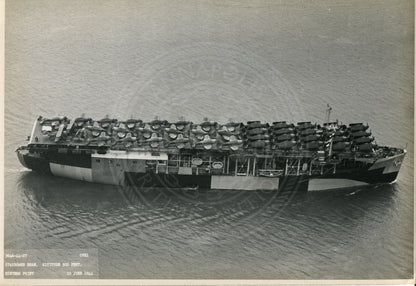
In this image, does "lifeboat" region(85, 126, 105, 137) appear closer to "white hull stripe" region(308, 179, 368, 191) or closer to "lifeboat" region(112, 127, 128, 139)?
"lifeboat" region(112, 127, 128, 139)

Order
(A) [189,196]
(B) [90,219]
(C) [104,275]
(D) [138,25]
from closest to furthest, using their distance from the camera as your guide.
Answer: (C) [104,275], (D) [138,25], (B) [90,219], (A) [189,196]

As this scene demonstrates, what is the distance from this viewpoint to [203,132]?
6324mm

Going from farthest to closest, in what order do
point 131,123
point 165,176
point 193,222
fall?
point 165,176
point 131,123
point 193,222

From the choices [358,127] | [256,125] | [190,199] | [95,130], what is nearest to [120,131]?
[95,130]

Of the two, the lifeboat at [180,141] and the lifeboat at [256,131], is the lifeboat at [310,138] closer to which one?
the lifeboat at [256,131]

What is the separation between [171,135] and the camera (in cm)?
641

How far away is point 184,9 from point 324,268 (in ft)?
10.6

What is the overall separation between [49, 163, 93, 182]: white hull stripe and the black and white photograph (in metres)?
0.14

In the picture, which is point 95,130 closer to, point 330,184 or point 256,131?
point 256,131

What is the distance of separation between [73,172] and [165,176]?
1.42 meters

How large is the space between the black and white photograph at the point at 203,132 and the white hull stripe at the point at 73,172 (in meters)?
0.14

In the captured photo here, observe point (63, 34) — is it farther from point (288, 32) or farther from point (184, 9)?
point (288, 32)

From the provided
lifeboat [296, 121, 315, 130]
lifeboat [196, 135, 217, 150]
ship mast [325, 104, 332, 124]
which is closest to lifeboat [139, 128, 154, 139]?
lifeboat [196, 135, 217, 150]

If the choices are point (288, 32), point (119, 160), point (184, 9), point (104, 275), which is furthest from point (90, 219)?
point (288, 32)
